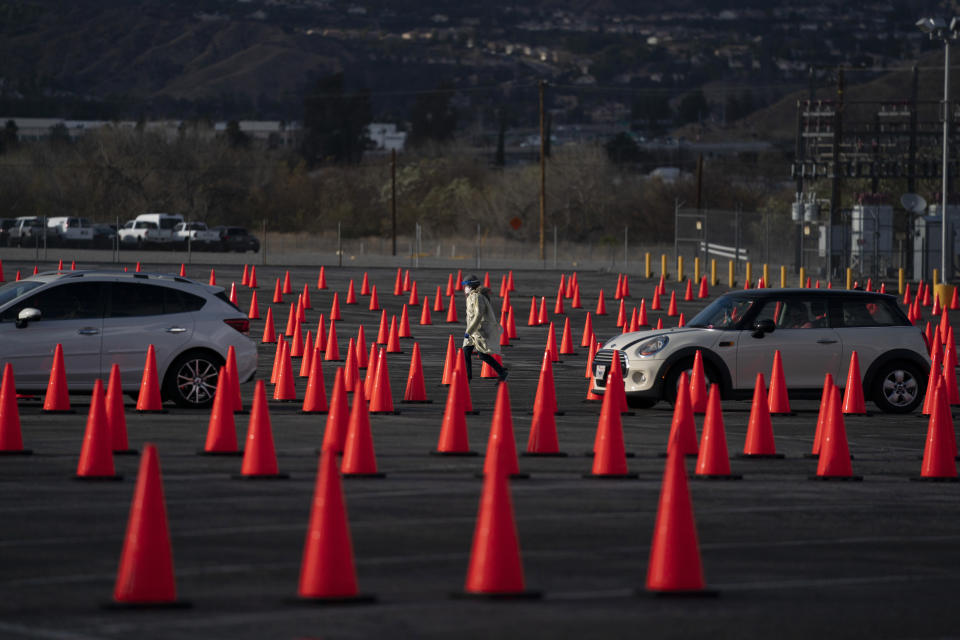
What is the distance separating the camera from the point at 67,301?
Answer: 17.4 m

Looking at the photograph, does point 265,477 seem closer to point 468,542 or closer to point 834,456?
point 468,542

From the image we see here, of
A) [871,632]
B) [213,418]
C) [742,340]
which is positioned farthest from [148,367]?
[871,632]

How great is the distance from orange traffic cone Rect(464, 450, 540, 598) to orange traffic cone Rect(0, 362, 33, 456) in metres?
6.56

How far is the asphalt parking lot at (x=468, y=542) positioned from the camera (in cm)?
796

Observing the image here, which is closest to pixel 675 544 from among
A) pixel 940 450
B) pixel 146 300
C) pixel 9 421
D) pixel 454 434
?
pixel 940 450

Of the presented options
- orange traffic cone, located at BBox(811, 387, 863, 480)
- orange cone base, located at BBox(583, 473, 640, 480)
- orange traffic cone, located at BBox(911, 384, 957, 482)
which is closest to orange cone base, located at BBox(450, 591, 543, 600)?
orange cone base, located at BBox(583, 473, 640, 480)

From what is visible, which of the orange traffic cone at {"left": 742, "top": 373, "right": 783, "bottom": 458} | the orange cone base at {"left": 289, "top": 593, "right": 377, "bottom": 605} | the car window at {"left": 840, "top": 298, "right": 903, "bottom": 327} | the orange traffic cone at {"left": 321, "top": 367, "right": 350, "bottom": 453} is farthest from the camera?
the car window at {"left": 840, "top": 298, "right": 903, "bottom": 327}

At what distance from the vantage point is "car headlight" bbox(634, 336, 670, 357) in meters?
18.5

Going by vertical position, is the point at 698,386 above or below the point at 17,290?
below

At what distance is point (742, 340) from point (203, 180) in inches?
3575

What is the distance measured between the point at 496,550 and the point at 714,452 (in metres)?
5.21

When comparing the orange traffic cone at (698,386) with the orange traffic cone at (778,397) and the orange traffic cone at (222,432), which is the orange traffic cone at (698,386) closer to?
the orange traffic cone at (778,397)

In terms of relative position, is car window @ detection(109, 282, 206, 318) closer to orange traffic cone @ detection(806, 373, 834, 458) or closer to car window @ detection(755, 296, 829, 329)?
car window @ detection(755, 296, 829, 329)

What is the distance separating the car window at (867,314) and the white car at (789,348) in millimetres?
11
